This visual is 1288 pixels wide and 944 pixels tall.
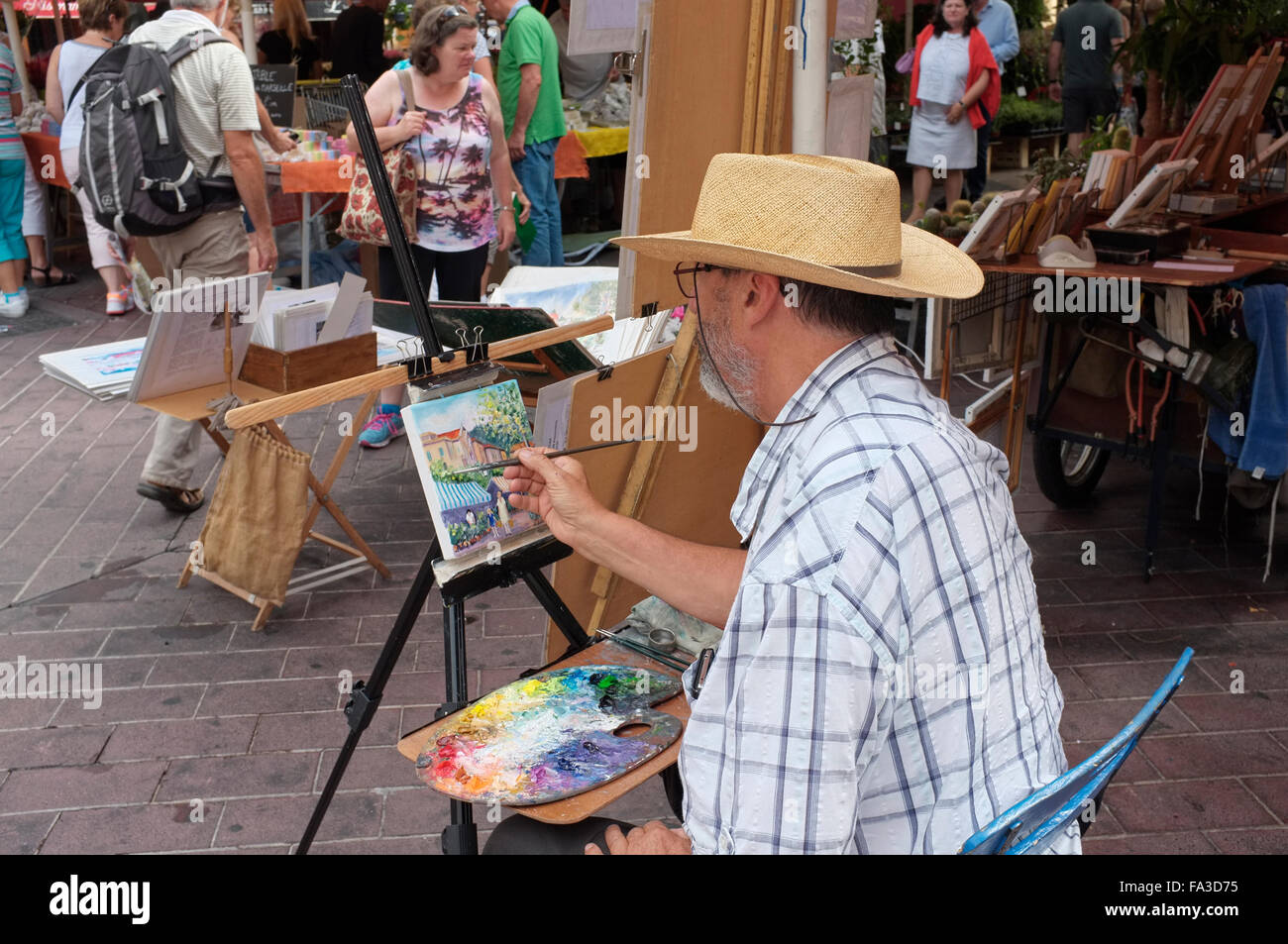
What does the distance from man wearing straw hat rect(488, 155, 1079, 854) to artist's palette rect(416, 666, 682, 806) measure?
0.44 ft

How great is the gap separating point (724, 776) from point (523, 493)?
2.82 feet

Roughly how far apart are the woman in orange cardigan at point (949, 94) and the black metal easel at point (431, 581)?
21.1 feet

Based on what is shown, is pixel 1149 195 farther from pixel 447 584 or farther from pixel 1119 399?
pixel 447 584

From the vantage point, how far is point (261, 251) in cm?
492

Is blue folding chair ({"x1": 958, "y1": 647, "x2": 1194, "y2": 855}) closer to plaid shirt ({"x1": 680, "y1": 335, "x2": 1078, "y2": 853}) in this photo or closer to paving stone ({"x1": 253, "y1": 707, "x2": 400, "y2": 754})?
plaid shirt ({"x1": 680, "y1": 335, "x2": 1078, "y2": 853})

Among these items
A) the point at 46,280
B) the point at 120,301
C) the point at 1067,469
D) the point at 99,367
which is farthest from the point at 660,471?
the point at 46,280

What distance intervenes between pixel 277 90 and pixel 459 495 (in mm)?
6214

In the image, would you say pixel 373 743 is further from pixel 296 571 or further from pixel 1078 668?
pixel 1078 668

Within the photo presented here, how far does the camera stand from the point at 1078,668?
3.82m

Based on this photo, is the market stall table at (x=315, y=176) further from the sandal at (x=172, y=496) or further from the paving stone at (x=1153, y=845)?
the paving stone at (x=1153, y=845)

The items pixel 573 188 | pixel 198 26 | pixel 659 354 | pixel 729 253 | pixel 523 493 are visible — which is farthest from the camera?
pixel 573 188

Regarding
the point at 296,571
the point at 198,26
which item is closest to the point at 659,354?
the point at 296,571

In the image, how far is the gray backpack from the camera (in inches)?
172

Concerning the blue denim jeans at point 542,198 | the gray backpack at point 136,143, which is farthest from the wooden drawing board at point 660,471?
the blue denim jeans at point 542,198
